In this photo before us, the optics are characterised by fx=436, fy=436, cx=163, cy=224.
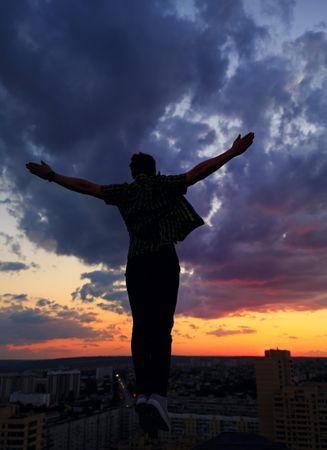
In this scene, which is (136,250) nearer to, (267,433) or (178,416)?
(267,433)

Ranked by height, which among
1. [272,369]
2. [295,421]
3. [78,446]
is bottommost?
[78,446]

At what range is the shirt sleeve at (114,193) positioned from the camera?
3.09 metres

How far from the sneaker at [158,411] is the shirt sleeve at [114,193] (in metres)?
1.32

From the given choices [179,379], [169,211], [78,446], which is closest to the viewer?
[169,211]

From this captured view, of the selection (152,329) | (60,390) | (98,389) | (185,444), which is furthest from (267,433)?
(98,389)

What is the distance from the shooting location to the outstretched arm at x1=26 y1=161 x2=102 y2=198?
3148 mm

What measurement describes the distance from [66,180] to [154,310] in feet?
3.83

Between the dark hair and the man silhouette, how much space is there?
0.07 m

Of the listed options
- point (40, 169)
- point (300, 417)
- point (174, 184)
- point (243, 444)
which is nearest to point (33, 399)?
point (300, 417)

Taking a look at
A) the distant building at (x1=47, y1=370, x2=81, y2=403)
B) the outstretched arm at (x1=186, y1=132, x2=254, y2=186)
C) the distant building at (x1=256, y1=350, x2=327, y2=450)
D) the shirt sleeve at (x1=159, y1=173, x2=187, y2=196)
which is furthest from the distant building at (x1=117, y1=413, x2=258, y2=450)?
the outstretched arm at (x1=186, y1=132, x2=254, y2=186)

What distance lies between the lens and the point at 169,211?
9.73 ft

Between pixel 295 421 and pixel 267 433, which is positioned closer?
pixel 295 421

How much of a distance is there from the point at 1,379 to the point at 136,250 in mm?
117659

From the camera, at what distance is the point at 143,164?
3.17 metres
